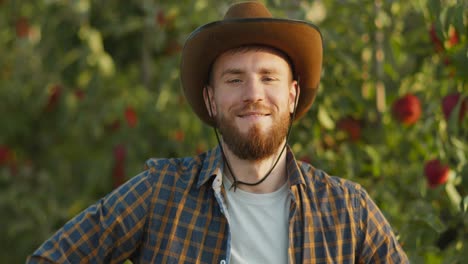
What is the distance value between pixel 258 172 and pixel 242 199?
0.09 meters

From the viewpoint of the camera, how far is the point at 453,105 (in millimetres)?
2287

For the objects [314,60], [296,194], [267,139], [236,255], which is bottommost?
[236,255]

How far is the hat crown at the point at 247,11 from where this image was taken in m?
1.85

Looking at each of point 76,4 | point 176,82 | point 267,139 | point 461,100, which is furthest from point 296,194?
point 76,4

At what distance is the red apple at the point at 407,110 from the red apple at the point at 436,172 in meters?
0.33

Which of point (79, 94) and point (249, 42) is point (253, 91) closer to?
point (249, 42)

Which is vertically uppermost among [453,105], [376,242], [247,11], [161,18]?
[161,18]

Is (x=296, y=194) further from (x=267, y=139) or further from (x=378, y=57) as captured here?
(x=378, y=57)

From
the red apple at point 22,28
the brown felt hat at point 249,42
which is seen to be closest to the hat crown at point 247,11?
the brown felt hat at point 249,42

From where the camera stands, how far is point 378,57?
2828mm

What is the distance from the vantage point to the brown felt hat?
1.81 m

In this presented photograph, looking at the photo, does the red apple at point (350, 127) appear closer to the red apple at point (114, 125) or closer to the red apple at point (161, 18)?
the red apple at point (161, 18)

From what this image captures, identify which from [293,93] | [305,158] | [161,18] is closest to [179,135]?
[161,18]

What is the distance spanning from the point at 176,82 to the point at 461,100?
6.23 ft
